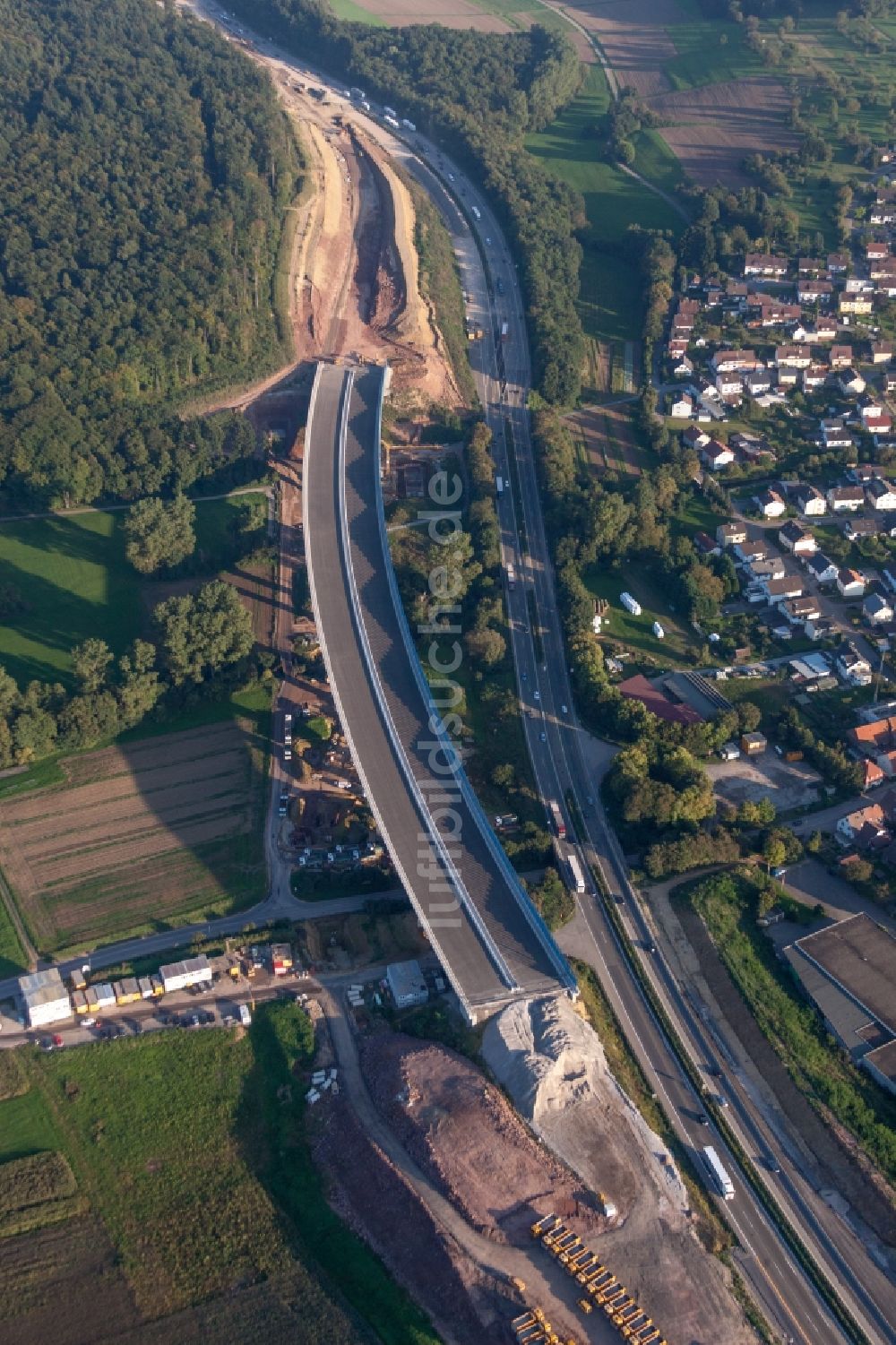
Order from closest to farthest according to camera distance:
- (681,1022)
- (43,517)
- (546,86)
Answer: (681,1022)
(43,517)
(546,86)

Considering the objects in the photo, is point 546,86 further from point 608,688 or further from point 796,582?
point 608,688

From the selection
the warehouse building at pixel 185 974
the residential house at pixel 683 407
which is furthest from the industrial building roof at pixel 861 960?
the residential house at pixel 683 407

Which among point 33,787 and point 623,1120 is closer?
point 623,1120

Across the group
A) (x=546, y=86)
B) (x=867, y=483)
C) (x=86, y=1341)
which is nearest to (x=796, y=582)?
(x=867, y=483)

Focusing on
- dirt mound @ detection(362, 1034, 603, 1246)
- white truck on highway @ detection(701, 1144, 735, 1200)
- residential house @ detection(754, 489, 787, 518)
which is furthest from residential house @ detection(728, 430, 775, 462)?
white truck on highway @ detection(701, 1144, 735, 1200)

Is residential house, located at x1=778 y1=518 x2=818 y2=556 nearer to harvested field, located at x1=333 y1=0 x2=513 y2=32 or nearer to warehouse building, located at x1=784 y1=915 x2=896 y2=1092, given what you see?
warehouse building, located at x1=784 y1=915 x2=896 y2=1092

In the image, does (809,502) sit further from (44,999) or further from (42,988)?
(44,999)

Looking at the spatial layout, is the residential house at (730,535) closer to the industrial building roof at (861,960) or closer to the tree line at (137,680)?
the industrial building roof at (861,960)
